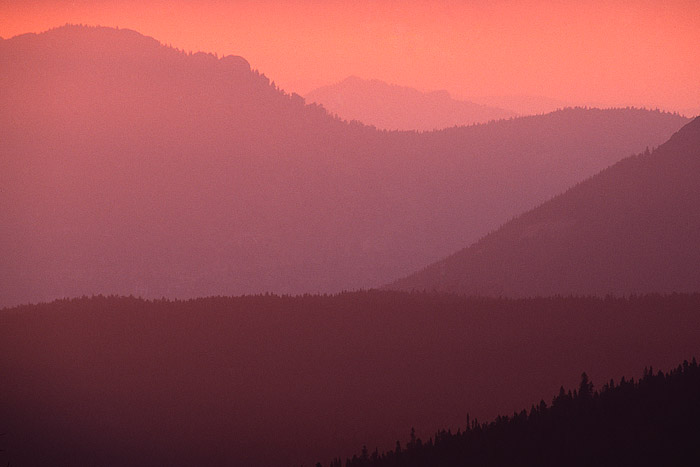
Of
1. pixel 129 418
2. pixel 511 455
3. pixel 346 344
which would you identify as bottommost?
pixel 511 455

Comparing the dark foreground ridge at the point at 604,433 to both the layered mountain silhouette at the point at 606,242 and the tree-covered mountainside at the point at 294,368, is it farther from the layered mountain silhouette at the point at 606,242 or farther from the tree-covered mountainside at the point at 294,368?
the layered mountain silhouette at the point at 606,242

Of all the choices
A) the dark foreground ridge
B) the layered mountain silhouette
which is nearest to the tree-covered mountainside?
the dark foreground ridge

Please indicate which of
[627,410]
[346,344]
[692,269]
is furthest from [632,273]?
[627,410]

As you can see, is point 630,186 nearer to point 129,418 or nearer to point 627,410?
point 129,418

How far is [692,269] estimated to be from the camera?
127750mm

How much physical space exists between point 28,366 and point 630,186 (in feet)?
349

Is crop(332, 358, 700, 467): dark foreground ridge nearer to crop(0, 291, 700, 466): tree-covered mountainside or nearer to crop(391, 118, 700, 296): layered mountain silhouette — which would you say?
crop(0, 291, 700, 466): tree-covered mountainside

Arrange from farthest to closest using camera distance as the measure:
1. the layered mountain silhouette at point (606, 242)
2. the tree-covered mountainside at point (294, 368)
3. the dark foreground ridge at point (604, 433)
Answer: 1. the layered mountain silhouette at point (606, 242)
2. the tree-covered mountainside at point (294, 368)
3. the dark foreground ridge at point (604, 433)

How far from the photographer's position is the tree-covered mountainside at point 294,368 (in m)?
62.8

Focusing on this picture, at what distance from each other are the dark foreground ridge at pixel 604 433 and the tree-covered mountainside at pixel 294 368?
21112 mm

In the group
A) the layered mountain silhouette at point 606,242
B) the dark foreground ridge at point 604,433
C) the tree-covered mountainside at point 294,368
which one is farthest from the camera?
the layered mountain silhouette at point 606,242

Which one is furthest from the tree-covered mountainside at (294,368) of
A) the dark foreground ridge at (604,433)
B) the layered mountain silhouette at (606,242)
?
the layered mountain silhouette at (606,242)

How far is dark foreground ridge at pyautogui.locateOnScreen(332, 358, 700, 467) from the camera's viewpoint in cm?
2883

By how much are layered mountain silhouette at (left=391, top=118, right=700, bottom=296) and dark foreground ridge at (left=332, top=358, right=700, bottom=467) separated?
3622 inches
